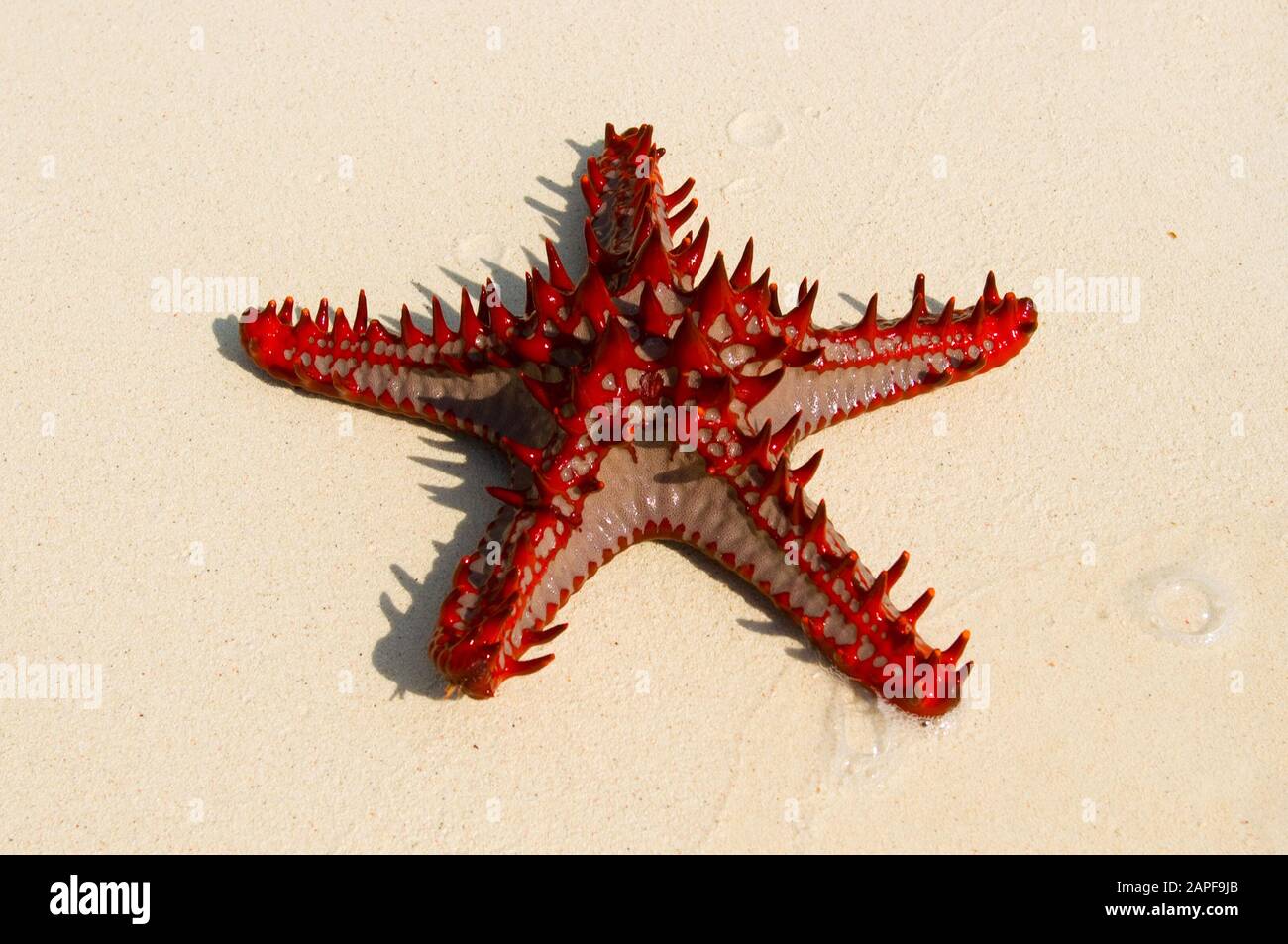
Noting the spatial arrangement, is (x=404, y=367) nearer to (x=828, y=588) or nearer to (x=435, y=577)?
(x=435, y=577)

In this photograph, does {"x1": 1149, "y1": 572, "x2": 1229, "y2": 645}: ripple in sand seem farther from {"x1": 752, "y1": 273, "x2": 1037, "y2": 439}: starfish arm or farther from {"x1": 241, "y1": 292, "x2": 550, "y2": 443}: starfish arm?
{"x1": 241, "y1": 292, "x2": 550, "y2": 443}: starfish arm

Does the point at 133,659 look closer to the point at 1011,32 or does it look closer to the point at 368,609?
the point at 368,609

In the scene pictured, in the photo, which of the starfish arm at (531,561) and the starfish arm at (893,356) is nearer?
the starfish arm at (531,561)

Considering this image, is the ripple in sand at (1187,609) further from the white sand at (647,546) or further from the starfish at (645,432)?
the starfish at (645,432)

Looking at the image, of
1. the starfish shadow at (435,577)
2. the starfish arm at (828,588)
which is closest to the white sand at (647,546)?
the starfish shadow at (435,577)

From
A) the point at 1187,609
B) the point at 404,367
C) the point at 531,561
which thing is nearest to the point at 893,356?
the point at 1187,609

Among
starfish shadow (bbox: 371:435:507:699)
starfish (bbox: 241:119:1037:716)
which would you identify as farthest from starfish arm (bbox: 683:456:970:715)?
starfish shadow (bbox: 371:435:507:699)

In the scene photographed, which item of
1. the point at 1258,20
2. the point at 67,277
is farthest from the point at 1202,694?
the point at 67,277
